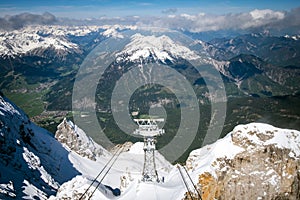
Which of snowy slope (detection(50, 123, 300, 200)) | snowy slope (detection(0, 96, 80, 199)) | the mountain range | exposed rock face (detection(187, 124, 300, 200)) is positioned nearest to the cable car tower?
the mountain range

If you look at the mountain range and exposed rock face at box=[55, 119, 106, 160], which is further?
exposed rock face at box=[55, 119, 106, 160]

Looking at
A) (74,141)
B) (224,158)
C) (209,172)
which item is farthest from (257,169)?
(74,141)

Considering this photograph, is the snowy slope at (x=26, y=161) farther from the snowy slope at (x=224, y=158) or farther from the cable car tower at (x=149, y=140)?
the cable car tower at (x=149, y=140)

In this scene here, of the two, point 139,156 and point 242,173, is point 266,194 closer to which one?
point 242,173

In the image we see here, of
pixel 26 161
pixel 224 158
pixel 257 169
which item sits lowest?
pixel 26 161

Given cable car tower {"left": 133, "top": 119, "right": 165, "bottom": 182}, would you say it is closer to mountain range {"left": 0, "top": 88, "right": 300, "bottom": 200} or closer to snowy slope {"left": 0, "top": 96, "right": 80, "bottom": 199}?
mountain range {"left": 0, "top": 88, "right": 300, "bottom": 200}

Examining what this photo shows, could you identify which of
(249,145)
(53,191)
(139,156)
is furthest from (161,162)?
(249,145)

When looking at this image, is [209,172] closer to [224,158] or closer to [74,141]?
[224,158]
